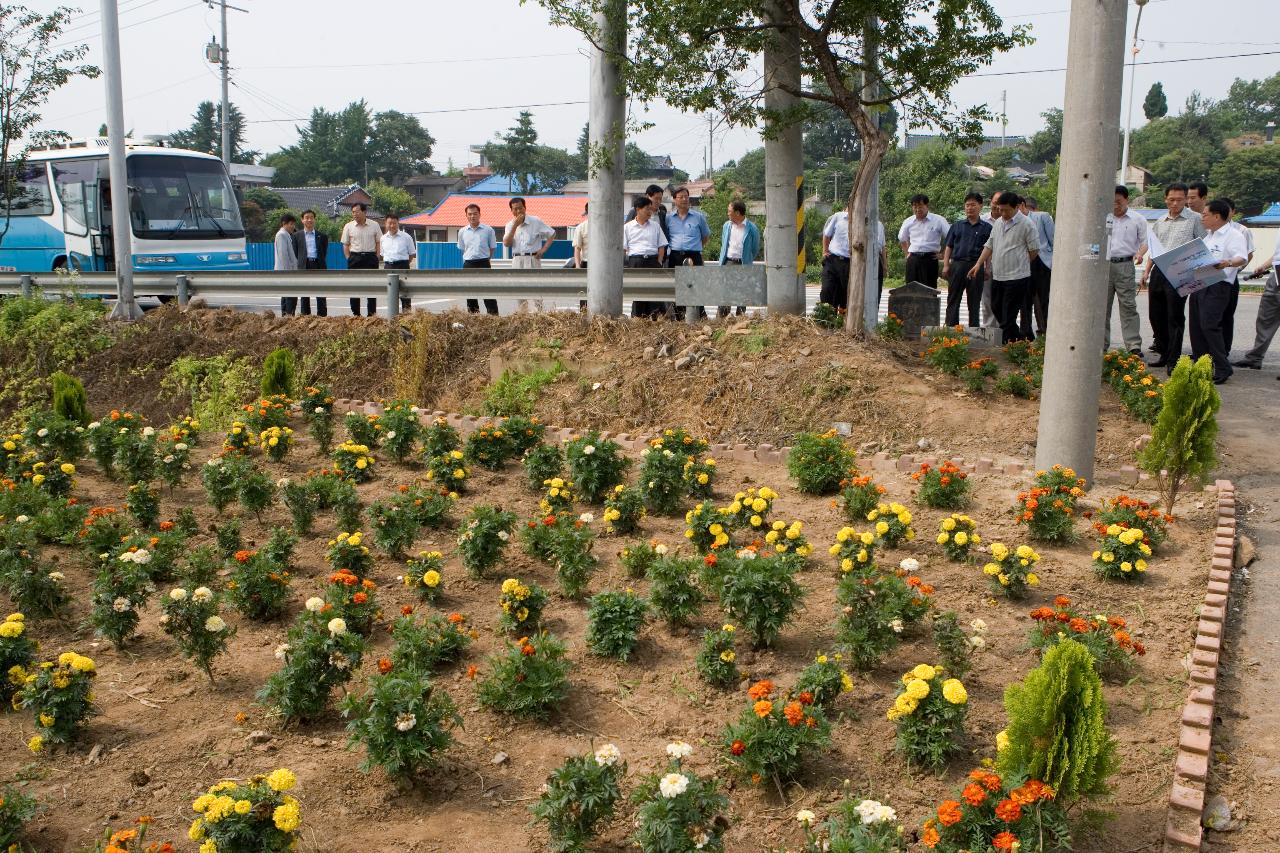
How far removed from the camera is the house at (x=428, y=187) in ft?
332

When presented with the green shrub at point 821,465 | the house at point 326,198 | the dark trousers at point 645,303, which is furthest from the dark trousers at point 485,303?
the house at point 326,198

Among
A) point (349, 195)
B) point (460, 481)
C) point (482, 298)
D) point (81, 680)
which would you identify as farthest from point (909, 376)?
point (349, 195)

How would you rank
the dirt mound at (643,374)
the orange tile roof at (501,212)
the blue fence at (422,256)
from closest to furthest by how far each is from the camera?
the dirt mound at (643,374)
the blue fence at (422,256)
the orange tile roof at (501,212)

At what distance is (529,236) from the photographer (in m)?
12.7

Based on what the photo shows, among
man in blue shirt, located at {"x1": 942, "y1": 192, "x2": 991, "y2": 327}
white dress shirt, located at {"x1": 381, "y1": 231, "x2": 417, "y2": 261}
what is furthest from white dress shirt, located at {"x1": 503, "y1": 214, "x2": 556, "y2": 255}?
man in blue shirt, located at {"x1": 942, "y1": 192, "x2": 991, "y2": 327}

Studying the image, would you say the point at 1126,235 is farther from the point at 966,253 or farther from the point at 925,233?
the point at 925,233

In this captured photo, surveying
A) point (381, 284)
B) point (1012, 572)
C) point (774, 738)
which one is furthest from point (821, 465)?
point (381, 284)

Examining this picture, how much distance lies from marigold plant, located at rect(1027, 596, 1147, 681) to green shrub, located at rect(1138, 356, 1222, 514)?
1769 millimetres

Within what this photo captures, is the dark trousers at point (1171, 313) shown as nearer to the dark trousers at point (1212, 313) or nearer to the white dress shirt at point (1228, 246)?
the dark trousers at point (1212, 313)

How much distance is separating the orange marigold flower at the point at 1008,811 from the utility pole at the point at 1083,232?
13.3ft

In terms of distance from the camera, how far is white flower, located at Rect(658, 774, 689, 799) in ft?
10.7

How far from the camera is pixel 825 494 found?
7109mm

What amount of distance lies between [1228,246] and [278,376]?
28.7ft

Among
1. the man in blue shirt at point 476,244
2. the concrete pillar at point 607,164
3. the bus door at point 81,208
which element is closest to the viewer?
the concrete pillar at point 607,164
